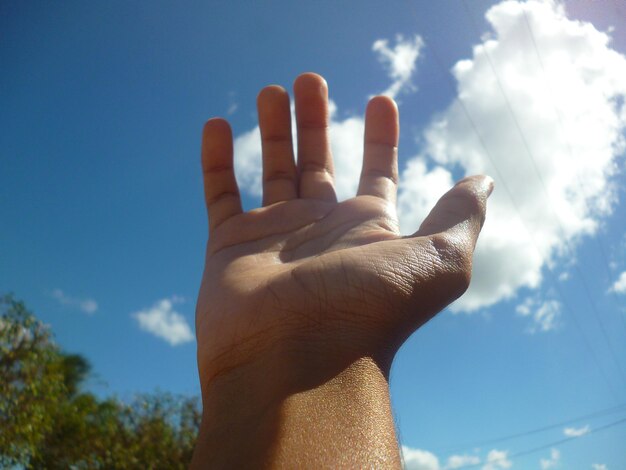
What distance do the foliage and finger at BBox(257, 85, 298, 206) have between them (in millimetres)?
11889

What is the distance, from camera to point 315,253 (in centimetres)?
271

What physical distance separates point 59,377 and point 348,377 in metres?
14.5

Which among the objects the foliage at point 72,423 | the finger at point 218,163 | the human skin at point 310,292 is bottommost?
the human skin at point 310,292

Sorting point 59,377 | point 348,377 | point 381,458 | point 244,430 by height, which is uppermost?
point 59,377

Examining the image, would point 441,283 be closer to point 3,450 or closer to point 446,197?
point 446,197

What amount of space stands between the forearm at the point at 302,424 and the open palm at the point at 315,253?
91 mm

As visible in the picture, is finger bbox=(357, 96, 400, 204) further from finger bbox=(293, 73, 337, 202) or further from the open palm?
finger bbox=(293, 73, 337, 202)

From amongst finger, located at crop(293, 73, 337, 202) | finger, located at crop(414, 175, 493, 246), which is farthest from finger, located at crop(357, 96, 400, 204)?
finger, located at crop(414, 175, 493, 246)

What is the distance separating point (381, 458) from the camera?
1.60m

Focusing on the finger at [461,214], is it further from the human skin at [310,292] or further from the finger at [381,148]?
the finger at [381,148]

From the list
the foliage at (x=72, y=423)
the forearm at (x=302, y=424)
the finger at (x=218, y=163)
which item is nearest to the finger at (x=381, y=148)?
the finger at (x=218, y=163)

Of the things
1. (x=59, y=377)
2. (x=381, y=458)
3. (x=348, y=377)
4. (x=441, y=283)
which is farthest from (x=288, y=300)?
(x=59, y=377)

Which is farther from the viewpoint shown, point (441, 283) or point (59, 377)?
point (59, 377)

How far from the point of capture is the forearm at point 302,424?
63.1 inches
